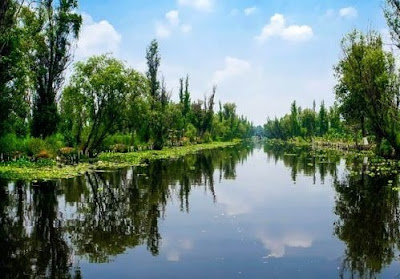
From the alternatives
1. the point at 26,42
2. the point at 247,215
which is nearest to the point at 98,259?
the point at 247,215

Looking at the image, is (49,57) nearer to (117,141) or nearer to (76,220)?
(117,141)

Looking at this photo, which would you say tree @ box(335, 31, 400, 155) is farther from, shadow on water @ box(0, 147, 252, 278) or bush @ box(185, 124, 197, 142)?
bush @ box(185, 124, 197, 142)

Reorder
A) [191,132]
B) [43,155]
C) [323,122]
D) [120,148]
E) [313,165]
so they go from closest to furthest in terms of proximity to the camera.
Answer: [43,155] → [313,165] → [120,148] → [191,132] → [323,122]

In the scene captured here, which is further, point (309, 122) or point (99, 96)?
point (309, 122)

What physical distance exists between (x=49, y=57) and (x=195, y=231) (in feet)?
91.7

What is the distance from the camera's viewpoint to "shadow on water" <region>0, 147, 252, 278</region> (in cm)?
909

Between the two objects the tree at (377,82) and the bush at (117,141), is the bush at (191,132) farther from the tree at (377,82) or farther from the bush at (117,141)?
the tree at (377,82)

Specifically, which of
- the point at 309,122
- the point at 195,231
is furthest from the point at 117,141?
the point at 309,122

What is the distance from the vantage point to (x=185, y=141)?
76.9 metres

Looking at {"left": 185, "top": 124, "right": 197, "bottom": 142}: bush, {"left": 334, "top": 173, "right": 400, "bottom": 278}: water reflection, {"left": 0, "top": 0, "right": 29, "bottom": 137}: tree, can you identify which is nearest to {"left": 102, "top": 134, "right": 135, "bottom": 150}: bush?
{"left": 0, "top": 0, "right": 29, "bottom": 137}: tree

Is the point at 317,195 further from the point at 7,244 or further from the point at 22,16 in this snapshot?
the point at 22,16

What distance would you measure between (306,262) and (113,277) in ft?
14.4

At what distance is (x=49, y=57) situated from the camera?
115ft

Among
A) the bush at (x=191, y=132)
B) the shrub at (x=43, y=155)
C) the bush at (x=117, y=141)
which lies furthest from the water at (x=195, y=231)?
the bush at (x=191, y=132)
